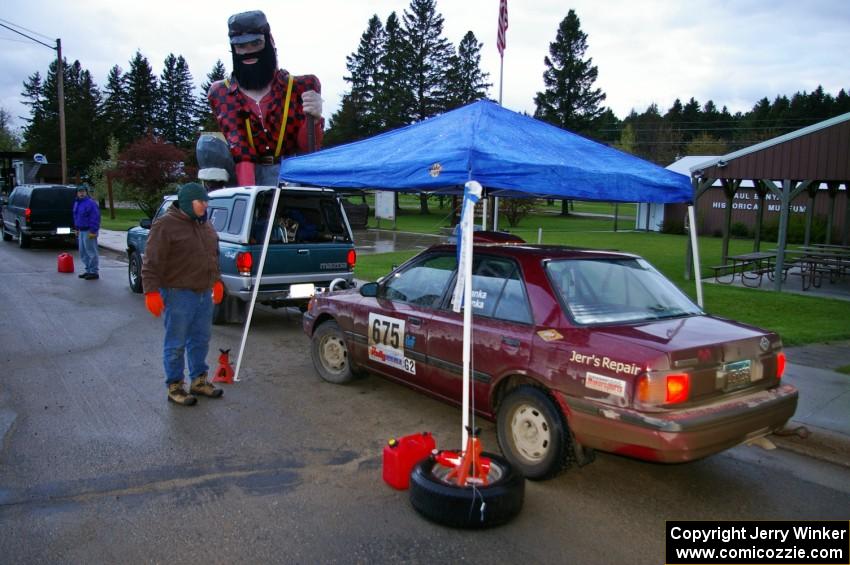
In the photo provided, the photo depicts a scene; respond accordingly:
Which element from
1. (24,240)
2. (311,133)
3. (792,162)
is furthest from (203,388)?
(24,240)

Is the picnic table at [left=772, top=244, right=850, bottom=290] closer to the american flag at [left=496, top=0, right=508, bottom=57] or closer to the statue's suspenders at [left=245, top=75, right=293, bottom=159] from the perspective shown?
the american flag at [left=496, top=0, right=508, bottom=57]

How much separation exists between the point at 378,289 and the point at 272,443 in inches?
64.3

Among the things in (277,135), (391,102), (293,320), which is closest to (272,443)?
(293,320)

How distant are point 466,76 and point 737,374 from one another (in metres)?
51.8

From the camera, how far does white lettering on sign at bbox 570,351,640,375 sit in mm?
3654

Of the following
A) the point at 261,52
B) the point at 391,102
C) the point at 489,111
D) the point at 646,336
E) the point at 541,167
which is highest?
the point at 391,102

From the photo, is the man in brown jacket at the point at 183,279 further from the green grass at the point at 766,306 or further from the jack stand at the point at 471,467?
the green grass at the point at 766,306

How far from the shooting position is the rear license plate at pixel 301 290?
8625 millimetres

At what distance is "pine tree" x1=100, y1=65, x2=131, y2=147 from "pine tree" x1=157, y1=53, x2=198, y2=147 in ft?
15.9

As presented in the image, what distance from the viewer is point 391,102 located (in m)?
48.4

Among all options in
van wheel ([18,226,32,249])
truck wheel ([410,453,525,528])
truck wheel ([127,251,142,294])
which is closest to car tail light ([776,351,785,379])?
truck wheel ([410,453,525,528])

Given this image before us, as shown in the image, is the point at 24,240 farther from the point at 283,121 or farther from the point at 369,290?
the point at 369,290

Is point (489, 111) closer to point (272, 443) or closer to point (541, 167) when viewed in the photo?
point (541, 167)

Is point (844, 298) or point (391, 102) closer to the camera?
point (844, 298)
